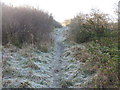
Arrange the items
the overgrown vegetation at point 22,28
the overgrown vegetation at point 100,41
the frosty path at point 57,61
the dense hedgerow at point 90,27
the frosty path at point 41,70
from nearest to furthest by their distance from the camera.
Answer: the overgrown vegetation at point 100,41 → the frosty path at point 41,70 → the frosty path at point 57,61 → the overgrown vegetation at point 22,28 → the dense hedgerow at point 90,27

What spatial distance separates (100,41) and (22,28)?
163 inches

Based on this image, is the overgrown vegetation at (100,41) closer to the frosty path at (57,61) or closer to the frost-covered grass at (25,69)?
the frosty path at (57,61)

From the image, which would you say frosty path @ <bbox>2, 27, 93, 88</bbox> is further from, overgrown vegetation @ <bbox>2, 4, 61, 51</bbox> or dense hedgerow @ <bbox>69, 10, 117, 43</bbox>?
dense hedgerow @ <bbox>69, 10, 117, 43</bbox>

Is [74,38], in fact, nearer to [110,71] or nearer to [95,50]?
[95,50]

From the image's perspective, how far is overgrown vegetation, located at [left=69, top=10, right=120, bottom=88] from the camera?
4918mm

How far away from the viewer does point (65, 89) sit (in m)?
5.19

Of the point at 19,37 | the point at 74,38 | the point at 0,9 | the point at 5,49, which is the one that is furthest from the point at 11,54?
the point at 74,38

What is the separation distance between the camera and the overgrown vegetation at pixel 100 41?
16.1 ft

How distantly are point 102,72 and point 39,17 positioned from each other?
7268 mm

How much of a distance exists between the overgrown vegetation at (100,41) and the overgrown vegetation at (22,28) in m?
1.82

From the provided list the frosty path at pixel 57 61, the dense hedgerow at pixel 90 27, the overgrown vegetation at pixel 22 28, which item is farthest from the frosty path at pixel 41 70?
the dense hedgerow at pixel 90 27

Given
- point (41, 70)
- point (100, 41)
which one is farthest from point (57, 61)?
point (100, 41)

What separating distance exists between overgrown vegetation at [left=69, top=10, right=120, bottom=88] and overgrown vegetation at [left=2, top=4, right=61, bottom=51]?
182 centimetres

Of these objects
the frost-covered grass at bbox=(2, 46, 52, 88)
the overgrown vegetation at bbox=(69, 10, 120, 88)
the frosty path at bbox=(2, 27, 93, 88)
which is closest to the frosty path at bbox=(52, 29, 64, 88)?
the frosty path at bbox=(2, 27, 93, 88)
